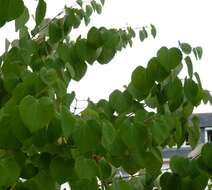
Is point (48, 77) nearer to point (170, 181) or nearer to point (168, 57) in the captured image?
point (168, 57)

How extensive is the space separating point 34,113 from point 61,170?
0.54 feet

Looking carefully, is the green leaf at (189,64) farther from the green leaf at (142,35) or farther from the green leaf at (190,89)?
the green leaf at (142,35)

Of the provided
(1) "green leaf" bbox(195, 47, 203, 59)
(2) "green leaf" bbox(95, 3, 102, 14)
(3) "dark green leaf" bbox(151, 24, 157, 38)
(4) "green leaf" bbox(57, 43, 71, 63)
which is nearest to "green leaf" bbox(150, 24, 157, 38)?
(3) "dark green leaf" bbox(151, 24, 157, 38)

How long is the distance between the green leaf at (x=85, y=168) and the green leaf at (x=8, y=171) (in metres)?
0.11

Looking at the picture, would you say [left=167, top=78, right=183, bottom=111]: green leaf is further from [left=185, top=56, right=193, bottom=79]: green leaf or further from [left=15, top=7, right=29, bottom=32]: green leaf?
[left=15, top=7, right=29, bottom=32]: green leaf

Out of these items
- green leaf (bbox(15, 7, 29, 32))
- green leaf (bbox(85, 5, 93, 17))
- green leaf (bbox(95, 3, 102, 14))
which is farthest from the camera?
green leaf (bbox(95, 3, 102, 14))

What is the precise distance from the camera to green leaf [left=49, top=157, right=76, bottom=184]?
0.97 meters

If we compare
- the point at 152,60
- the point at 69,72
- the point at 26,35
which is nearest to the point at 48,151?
the point at 152,60

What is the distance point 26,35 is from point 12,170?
2.34 feet

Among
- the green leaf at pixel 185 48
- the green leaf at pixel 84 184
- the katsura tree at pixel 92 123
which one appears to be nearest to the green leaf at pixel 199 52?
the katsura tree at pixel 92 123

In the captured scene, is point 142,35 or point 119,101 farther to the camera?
point 142,35

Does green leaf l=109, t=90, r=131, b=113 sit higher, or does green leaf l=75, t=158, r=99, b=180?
green leaf l=109, t=90, r=131, b=113

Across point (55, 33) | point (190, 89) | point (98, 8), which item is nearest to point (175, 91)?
point (190, 89)

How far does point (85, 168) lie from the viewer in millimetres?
Answer: 919
